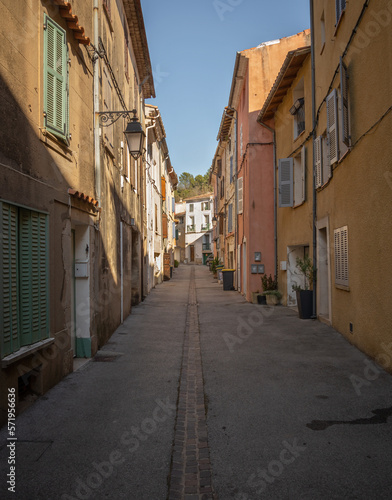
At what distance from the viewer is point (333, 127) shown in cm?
866

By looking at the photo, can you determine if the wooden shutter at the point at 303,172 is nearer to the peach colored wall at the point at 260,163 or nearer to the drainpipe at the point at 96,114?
the peach colored wall at the point at 260,163

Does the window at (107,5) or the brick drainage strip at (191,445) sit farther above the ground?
the window at (107,5)

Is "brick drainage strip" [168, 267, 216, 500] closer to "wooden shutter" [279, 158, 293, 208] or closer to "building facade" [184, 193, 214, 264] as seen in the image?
"wooden shutter" [279, 158, 293, 208]

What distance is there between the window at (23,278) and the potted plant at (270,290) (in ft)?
33.7

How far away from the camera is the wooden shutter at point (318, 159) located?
10.4 m

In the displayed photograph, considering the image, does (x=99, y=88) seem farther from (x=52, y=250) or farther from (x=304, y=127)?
(x=304, y=127)

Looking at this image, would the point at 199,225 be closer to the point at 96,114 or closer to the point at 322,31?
the point at 322,31

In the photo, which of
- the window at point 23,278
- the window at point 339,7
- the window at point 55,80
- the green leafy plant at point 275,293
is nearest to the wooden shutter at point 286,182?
the green leafy plant at point 275,293

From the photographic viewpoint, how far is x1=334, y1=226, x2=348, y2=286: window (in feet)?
28.0

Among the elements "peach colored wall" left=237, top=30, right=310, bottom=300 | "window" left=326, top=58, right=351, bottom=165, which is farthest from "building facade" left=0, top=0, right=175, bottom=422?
"peach colored wall" left=237, top=30, right=310, bottom=300

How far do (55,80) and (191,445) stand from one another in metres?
4.77

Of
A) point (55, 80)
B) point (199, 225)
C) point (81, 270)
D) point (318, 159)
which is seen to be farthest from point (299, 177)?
point (199, 225)

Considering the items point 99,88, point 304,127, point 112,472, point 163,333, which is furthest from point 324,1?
point 112,472

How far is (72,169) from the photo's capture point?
6621 mm
